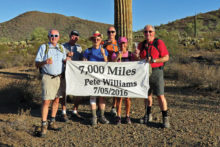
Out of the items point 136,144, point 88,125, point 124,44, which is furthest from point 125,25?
point 136,144

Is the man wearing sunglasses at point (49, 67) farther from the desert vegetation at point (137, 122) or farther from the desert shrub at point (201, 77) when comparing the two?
the desert shrub at point (201, 77)

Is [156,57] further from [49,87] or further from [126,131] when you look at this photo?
[49,87]

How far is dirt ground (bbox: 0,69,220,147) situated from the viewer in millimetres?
4461

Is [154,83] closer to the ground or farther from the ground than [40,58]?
closer to the ground

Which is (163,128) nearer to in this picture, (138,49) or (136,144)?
(136,144)

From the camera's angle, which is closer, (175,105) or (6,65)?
(175,105)

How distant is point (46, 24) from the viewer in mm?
92125

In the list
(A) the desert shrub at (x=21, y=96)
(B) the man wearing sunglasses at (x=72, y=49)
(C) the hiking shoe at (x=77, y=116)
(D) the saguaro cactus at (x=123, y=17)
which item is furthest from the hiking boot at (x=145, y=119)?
(A) the desert shrub at (x=21, y=96)

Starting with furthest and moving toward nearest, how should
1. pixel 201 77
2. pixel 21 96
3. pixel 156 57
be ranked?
pixel 201 77 → pixel 21 96 → pixel 156 57

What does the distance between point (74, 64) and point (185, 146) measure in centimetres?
293

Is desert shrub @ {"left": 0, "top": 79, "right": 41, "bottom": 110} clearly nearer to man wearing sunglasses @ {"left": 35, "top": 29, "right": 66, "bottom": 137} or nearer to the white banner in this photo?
the white banner

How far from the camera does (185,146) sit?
166 inches

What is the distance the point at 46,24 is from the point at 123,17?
295ft

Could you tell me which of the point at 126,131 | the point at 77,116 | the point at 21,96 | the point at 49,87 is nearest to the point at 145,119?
the point at 126,131
